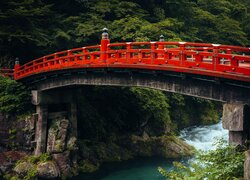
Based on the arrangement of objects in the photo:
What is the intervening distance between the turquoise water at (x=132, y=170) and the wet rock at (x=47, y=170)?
1.41m

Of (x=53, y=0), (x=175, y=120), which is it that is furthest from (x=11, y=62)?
(x=175, y=120)

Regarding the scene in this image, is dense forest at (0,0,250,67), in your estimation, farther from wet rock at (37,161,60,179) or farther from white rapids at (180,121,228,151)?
wet rock at (37,161,60,179)

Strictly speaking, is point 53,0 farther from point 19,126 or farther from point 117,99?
point 19,126

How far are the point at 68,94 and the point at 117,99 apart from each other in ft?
17.4

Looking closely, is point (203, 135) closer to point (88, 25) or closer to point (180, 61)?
point (88, 25)

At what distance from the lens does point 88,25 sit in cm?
2770

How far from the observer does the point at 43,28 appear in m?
28.2

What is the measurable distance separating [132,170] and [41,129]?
700cm

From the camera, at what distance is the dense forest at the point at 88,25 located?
25641mm

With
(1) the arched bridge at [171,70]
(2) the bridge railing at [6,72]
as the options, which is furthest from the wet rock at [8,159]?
(2) the bridge railing at [6,72]

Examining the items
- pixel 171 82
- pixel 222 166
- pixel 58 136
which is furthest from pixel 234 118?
pixel 58 136

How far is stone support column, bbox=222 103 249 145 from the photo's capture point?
38.6 ft

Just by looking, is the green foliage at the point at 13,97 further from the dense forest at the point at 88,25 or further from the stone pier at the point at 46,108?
the dense forest at the point at 88,25

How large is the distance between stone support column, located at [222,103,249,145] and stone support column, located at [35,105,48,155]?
47.0 ft
